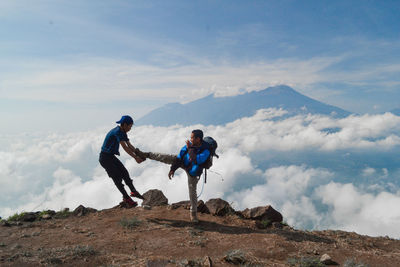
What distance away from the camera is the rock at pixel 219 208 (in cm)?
845

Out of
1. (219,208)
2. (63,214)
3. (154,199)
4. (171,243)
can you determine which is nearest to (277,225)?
(219,208)

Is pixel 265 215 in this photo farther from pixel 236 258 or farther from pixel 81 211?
pixel 81 211

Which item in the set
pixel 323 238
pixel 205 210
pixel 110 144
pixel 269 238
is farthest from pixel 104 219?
pixel 323 238

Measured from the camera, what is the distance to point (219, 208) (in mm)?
8500

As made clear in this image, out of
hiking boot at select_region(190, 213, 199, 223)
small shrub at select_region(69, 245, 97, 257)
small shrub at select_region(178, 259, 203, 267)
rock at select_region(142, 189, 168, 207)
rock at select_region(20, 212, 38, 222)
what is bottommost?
small shrub at select_region(178, 259, 203, 267)

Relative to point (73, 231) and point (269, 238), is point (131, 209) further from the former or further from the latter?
point (269, 238)

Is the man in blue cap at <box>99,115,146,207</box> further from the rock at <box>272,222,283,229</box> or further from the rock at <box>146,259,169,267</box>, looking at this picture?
the rock at <box>272,222,283,229</box>

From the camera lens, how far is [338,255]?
5.20m

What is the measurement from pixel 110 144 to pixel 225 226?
438cm

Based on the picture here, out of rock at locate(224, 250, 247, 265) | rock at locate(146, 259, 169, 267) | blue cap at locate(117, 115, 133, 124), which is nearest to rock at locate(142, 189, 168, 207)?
blue cap at locate(117, 115, 133, 124)

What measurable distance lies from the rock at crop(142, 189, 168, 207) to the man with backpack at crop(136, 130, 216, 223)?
9.31 feet

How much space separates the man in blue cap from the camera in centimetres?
738

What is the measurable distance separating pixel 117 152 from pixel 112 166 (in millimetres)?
475

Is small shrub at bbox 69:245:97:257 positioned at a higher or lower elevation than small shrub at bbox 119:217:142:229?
lower
